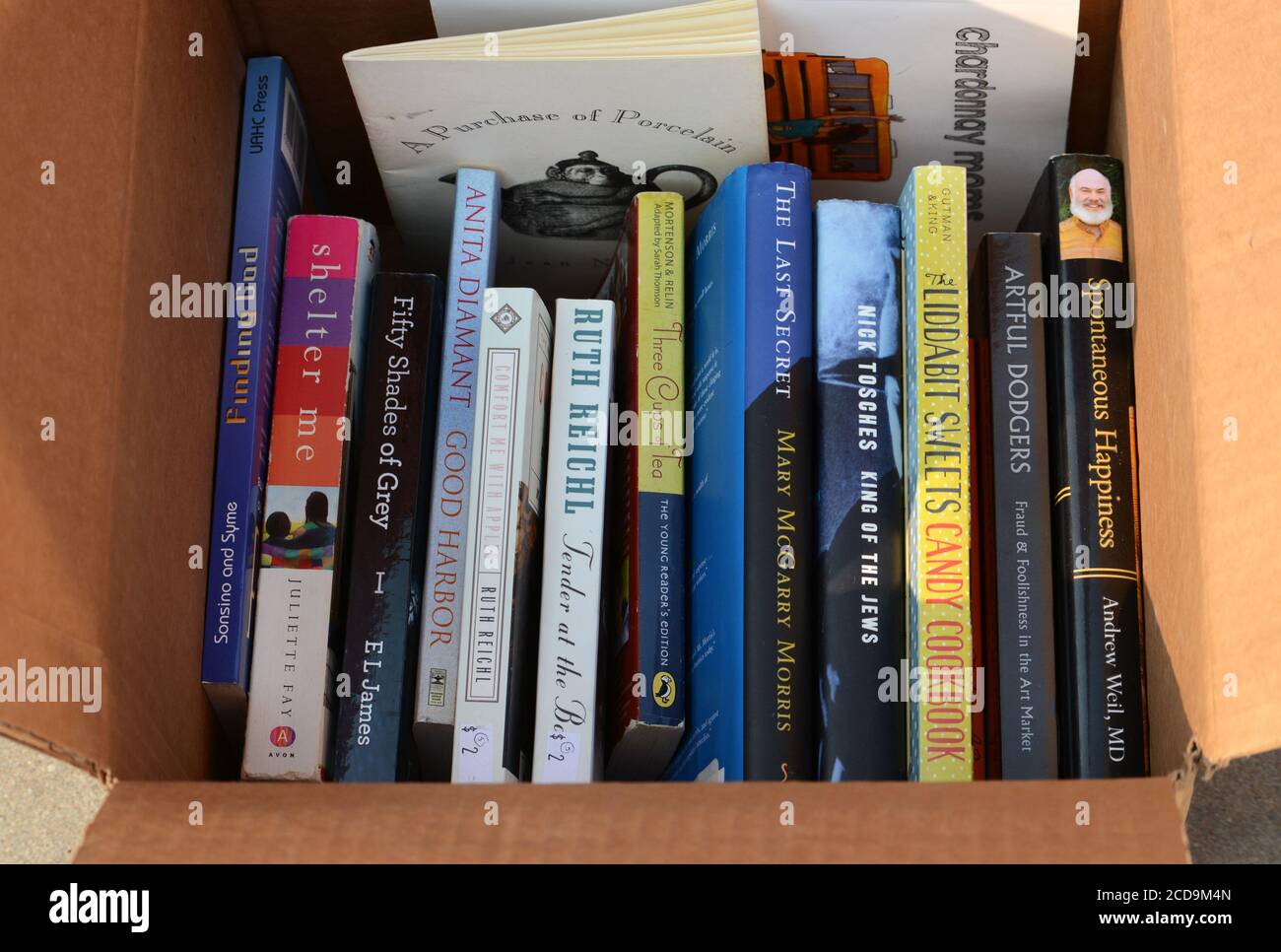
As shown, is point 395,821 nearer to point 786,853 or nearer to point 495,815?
point 495,815

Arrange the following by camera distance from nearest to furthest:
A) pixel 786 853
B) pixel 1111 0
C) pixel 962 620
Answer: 1. pixel 786 853
2. pixel 962 620
3. pixel 1111 0

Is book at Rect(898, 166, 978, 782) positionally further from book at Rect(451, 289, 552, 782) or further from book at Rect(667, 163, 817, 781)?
book at Rect(451, 289, 552, 782)

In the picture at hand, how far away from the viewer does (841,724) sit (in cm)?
72

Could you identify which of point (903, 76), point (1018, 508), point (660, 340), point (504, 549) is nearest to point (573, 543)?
point (504, 549)

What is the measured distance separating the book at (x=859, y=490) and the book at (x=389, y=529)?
0.77ft

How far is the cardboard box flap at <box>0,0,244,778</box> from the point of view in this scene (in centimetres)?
62

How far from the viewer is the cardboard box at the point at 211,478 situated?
0.58 metres

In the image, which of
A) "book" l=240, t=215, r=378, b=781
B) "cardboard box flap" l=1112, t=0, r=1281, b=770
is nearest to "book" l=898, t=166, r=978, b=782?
"cardboard box flap" l=1112, t=0, r=1281, b=770

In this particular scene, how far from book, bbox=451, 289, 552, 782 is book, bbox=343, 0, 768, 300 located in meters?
0.15

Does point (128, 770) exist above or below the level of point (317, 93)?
below

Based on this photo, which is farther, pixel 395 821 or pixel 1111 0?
pixel 1111 0

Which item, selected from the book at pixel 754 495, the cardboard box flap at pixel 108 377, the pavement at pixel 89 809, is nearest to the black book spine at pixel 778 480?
the book at pixel 754 495
